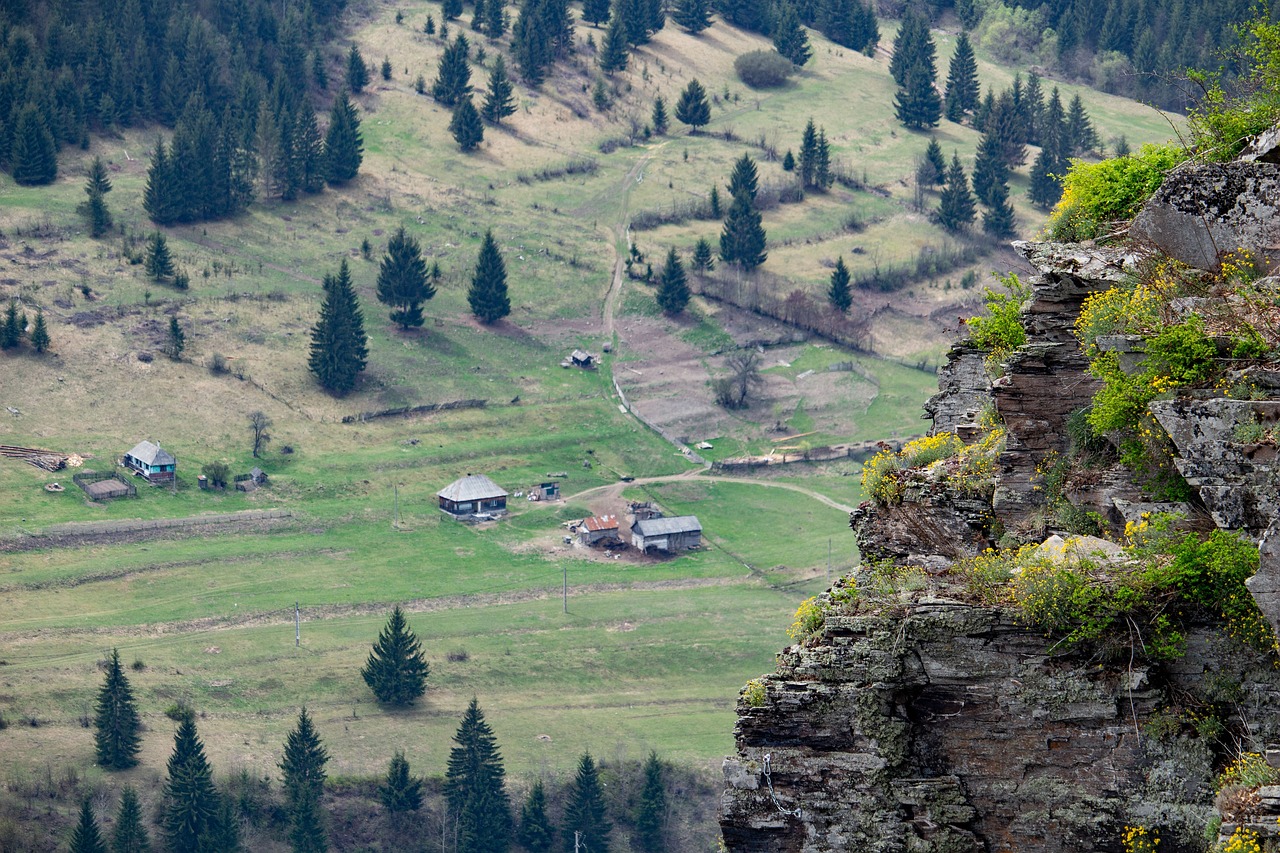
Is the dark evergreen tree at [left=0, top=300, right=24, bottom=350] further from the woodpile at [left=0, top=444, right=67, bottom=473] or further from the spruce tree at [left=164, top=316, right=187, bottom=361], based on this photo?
the woodpile at [left=0, top=444, right=67, bottom=473]

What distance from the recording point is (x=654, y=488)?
168 m

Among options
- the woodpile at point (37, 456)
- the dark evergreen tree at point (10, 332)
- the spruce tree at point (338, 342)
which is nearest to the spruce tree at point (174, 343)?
the spruce tree at point (338, 342)

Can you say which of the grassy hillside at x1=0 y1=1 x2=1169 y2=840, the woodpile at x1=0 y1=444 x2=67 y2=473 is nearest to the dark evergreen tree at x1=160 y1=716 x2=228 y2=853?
the grassy hillside at x1=0 y1=1 x2=1169 y2=840

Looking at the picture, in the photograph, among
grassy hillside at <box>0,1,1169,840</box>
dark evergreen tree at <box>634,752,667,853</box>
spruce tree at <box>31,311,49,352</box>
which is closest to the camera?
dark evergreen tree at <box>634,752,667,853</box>

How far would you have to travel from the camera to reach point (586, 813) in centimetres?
12000

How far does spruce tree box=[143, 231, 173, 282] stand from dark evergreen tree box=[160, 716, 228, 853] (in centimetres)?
8479

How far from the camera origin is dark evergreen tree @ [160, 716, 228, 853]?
118m

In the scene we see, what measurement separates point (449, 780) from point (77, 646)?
96.0 ft

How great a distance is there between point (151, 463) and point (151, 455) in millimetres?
1123

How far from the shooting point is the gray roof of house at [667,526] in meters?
156

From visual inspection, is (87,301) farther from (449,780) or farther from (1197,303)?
(1197,303)

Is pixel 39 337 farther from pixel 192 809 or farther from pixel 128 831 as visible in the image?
pixel 128 831

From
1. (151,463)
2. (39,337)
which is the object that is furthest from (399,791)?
(39,337)

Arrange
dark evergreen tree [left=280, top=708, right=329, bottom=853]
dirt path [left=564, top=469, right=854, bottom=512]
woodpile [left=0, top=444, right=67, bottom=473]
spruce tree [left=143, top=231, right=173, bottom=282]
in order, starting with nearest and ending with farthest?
dark evergreen tree [left=280, top=708, right=329, bottom=853]
woodpile [left=0, top=444, right=67, bottom=473]
dirt path [left=564, top=469, right=854, bottom=512]
spruce tree [left=143, top=231, right=173, bottom=282]
